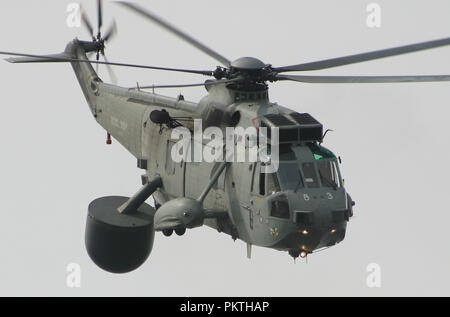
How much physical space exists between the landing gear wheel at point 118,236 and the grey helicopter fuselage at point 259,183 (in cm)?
98

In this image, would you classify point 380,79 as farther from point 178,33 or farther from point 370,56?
point 178,33

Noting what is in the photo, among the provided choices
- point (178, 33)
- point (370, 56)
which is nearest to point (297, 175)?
point (370, 56)

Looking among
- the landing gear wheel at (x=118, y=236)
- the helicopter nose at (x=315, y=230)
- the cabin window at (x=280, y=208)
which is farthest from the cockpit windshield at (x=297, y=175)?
the landing gear wheel at (x=118, y=236)

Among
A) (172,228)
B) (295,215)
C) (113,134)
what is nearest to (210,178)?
(172,228)

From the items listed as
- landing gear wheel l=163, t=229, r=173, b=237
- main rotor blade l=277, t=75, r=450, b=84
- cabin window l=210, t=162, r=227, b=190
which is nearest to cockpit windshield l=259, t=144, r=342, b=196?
cabin window l=210, t=162, r=227, b=190

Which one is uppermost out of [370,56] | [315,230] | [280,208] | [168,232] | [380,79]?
[370,56]

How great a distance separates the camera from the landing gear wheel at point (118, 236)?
2367 centimetres

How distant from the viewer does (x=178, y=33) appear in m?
23.1

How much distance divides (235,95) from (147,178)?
4867 mm

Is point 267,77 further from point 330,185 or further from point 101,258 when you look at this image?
point 101,258

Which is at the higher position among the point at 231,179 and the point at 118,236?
the point at 231,179

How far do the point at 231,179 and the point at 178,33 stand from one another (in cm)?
477

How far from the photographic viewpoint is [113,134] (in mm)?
27375

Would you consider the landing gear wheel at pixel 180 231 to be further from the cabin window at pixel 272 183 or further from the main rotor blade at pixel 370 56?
the main rotor blade at pixel 370 56
